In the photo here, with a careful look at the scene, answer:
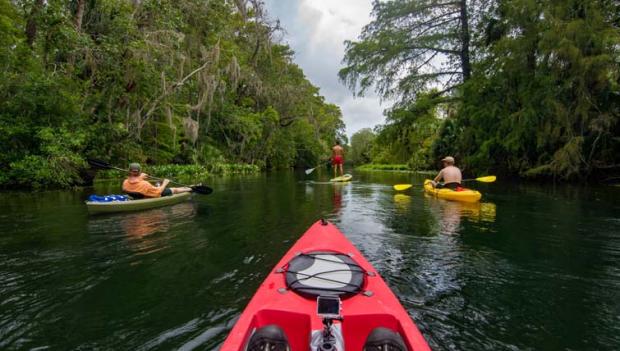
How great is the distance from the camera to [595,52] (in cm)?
1306

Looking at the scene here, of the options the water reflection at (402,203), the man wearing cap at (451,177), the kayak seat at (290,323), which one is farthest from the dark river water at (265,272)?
the man wearing cap at (451,177)

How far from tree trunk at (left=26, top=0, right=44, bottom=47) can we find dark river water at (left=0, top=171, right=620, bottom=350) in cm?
832

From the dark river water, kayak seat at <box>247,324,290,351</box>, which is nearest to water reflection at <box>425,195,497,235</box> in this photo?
the dark river water

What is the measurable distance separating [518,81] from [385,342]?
59.1ft

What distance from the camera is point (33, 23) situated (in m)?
13.6

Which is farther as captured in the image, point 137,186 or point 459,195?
point 459,195

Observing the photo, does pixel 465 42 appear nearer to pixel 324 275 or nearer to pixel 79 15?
pixel 79 15

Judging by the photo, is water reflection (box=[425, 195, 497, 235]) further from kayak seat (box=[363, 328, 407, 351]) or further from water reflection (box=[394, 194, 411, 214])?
kayak seat (box=[363, 328, 407, 351])

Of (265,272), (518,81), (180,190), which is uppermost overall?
(518,81)

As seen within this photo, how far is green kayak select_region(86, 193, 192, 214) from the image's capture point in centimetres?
784

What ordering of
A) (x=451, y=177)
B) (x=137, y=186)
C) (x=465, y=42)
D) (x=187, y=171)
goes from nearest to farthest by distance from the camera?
(x=137, y=186) → (x=451, y=177) → (x=465, y=42) → (x=187, y=171)

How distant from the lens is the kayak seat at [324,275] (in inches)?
108

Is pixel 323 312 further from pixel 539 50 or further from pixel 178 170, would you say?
pixel 178 170

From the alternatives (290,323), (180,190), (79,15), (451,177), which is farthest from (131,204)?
(79,15)
